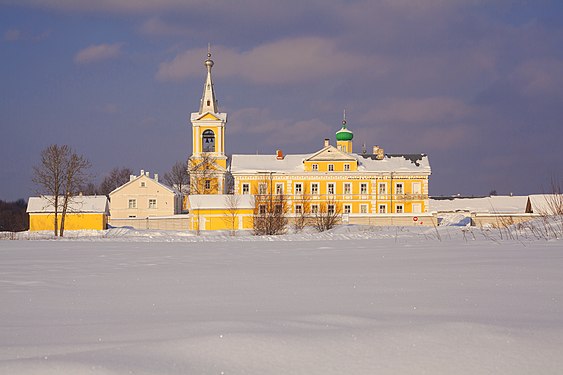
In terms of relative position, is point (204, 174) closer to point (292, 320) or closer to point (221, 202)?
point (221, 202)

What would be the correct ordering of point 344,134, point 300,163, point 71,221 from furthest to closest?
1. point 344,134
2. point 300,163
3. point 71,221

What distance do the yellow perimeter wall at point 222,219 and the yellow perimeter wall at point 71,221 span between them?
9780 mm

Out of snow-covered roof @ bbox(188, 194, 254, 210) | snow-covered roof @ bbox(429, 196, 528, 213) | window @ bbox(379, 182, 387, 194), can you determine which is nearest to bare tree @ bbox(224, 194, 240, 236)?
snow-covered roof @ bbox(188, 194, 254, 210)

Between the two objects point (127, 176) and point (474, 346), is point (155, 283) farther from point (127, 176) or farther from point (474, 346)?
point (127, 176)

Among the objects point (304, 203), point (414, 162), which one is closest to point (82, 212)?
point (304, 203)

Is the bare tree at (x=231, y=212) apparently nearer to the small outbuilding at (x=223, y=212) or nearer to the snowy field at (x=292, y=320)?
the small outbuilding at (x=223, y=212)

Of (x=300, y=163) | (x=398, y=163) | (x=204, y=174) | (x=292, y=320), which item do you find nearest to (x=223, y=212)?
(x=204, y=174)

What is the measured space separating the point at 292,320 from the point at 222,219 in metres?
43.1

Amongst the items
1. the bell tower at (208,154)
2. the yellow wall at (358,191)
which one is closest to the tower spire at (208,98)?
the bell tower at (208,154)

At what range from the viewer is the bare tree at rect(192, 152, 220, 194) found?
5619 cm

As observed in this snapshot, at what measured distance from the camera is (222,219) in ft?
151

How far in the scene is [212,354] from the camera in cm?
253

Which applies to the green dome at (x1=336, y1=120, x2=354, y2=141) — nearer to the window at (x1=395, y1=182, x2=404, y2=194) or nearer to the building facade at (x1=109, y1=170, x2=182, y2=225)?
the window at (x1=395, y1=182, x2=404, y2=194)

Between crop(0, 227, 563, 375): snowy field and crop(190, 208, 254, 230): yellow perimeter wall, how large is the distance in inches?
1550
